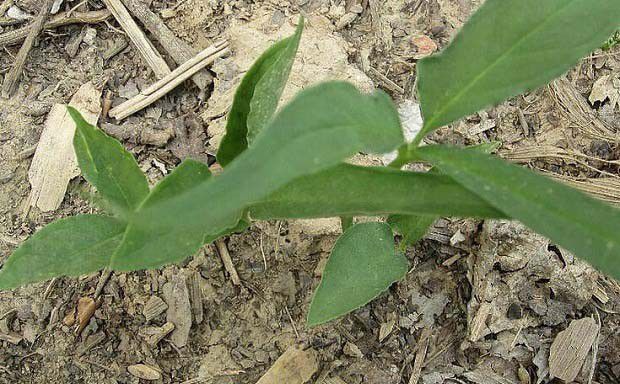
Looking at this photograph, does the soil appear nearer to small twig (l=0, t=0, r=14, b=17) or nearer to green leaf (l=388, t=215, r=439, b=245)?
green leaf (l=388, t=215, r=439, b=245)

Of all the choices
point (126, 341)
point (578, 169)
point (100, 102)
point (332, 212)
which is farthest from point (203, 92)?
point (578, 169)

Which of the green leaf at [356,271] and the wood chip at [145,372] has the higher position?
the green leaf at [356,271]

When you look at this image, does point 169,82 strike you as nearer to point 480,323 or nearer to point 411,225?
point 411,225

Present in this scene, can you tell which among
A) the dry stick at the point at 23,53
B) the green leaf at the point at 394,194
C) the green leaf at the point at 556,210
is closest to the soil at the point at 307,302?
the dry stick at the point at 23,53

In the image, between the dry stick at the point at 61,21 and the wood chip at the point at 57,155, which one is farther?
the dry stick at the point at 61,21

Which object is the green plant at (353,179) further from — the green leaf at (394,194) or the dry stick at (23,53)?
the dry stick at (23,53)

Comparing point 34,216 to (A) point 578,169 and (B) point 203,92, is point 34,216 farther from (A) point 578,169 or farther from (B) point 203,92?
(A) point 578,169

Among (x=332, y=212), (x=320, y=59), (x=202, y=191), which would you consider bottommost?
(x=320, y=59)
